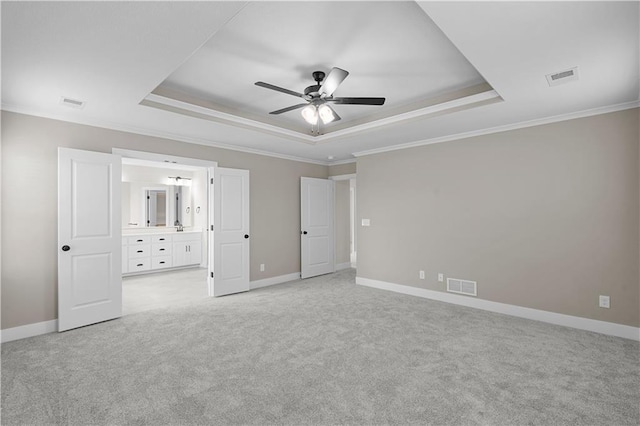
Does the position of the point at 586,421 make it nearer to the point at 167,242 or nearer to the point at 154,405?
the point at 154,405

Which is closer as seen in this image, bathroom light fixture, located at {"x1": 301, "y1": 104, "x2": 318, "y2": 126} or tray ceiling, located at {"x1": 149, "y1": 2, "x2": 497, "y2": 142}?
tray ceiling, located at {"x1": 149, "y1": 2, "x2": 497, "y2": 142}

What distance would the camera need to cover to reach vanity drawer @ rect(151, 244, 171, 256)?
706cm

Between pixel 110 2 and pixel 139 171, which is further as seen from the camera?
pixel 139 171

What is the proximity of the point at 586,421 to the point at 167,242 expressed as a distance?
7.38m

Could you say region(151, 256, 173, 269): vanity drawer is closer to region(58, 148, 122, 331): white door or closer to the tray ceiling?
region(58, 148, 122, 331): white door

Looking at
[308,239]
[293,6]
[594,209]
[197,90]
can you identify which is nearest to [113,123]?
[197,90]

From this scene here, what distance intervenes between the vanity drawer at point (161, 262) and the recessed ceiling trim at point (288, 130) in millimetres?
4421

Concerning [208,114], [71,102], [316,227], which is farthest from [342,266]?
[71,102]

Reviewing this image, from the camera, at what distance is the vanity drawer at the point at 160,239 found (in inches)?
277

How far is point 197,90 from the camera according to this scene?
3.59 m

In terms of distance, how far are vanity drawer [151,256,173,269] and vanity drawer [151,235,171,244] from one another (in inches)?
13.9

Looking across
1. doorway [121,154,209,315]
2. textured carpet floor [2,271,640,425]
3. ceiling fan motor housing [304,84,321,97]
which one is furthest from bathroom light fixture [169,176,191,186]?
ceiling fan motor housing [304,84,321,97]

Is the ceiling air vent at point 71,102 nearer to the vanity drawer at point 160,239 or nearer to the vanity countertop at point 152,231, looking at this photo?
the vanity countertop at point 152,231

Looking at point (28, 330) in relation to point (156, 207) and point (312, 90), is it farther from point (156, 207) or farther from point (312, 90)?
point (156, 207)
